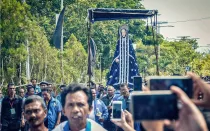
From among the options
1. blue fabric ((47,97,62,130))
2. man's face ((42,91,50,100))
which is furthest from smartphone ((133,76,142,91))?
man's face ((42,91,50,100))

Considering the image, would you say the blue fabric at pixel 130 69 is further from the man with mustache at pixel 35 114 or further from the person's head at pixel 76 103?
the person's head at pixel 76 103

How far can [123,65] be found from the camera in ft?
40.7

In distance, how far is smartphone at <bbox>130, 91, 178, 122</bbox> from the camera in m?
2.02

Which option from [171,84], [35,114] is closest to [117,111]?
[35,114]

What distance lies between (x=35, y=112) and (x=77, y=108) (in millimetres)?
640

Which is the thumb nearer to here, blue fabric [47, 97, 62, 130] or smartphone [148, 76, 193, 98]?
smartphone [148, 76, 193, 98]

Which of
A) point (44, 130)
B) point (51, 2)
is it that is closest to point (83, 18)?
point (51, 2)

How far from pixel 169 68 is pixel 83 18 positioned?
2983 cm

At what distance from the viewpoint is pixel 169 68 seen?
64750 mm

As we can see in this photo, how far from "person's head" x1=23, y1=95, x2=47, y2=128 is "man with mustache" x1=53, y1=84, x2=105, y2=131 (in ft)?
1.43

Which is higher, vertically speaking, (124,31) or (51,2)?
(51,2)

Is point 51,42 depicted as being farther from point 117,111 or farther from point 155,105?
point 155,105

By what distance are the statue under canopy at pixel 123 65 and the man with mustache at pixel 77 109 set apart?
7938 millimetres

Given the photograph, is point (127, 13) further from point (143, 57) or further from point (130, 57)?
point (143, 57)
